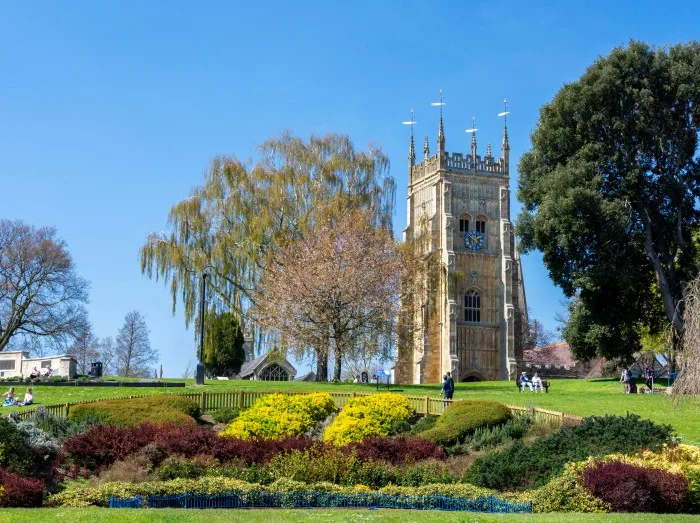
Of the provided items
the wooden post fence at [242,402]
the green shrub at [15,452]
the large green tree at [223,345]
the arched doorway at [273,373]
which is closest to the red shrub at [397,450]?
the wooden post fence at [242,402]

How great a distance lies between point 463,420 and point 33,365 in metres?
28.3

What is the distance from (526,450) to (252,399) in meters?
13.3

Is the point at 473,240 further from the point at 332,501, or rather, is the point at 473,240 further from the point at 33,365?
the point at 332,501

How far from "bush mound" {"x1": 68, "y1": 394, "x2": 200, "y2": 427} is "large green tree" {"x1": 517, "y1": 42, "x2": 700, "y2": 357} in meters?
21.9

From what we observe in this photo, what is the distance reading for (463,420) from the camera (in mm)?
29219

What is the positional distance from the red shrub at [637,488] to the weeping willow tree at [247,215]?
3693 centimetres

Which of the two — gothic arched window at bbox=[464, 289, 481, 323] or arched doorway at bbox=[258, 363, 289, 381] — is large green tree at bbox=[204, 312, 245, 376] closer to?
arched doorway at bbox=[258, 363, 289, 381]

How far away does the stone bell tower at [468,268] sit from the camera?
79062 millimetres

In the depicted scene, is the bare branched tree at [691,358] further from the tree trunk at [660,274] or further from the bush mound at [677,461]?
the tree trunk at [660,274]

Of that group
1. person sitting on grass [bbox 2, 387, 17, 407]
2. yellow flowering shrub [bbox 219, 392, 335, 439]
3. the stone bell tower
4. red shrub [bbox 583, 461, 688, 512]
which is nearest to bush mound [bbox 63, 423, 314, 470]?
yellow flowering shrub [bbox 219, 392, 335, 439]

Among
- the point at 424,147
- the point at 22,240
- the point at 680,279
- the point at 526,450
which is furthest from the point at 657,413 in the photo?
the point at 424,147

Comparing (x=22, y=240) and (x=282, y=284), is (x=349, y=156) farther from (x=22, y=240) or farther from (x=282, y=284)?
(x=22, y=240)

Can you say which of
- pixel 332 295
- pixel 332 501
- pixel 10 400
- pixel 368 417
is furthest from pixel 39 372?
pixel 332 501

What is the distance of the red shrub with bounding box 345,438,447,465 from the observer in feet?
81.9
